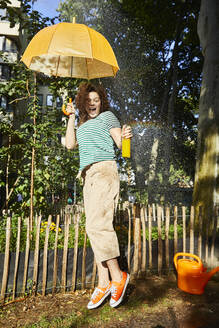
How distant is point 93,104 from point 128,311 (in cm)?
214

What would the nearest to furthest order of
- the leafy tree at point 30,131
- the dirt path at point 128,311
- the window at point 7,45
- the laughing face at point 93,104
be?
the dirt path at point 128,311 → the laughing face at point 93,104 → the leafy tree at point 30,131 → the window at point 7,45

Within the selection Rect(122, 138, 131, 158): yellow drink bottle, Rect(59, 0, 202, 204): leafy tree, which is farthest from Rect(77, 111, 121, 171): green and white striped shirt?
Rect(59, 0, 202, 204): leafy tree

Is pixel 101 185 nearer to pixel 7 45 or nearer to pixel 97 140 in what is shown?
pixel 97 140

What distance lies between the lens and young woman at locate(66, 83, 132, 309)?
99.7 inches

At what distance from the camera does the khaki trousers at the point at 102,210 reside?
2.52m

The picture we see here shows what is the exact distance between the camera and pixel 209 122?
4633 millimetres

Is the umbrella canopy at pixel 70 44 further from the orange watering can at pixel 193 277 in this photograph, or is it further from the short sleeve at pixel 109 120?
the orange watering can at pixel 193 277

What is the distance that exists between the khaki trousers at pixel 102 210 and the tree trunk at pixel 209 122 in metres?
2.22

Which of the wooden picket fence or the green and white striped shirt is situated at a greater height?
the green and white striped shirt

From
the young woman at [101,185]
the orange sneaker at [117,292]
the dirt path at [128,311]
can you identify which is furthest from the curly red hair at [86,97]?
the dirt path at [128,311]

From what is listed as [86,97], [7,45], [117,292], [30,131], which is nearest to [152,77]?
[30,131]

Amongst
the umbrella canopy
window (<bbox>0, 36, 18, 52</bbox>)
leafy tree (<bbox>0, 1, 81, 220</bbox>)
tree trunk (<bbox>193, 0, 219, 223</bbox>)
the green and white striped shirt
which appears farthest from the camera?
window (<bbox>0, 36, 18, 52</bbox>)

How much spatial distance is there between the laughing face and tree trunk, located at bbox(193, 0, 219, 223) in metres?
2.53

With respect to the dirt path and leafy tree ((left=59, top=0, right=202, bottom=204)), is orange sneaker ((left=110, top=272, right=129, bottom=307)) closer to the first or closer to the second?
the dirt path
